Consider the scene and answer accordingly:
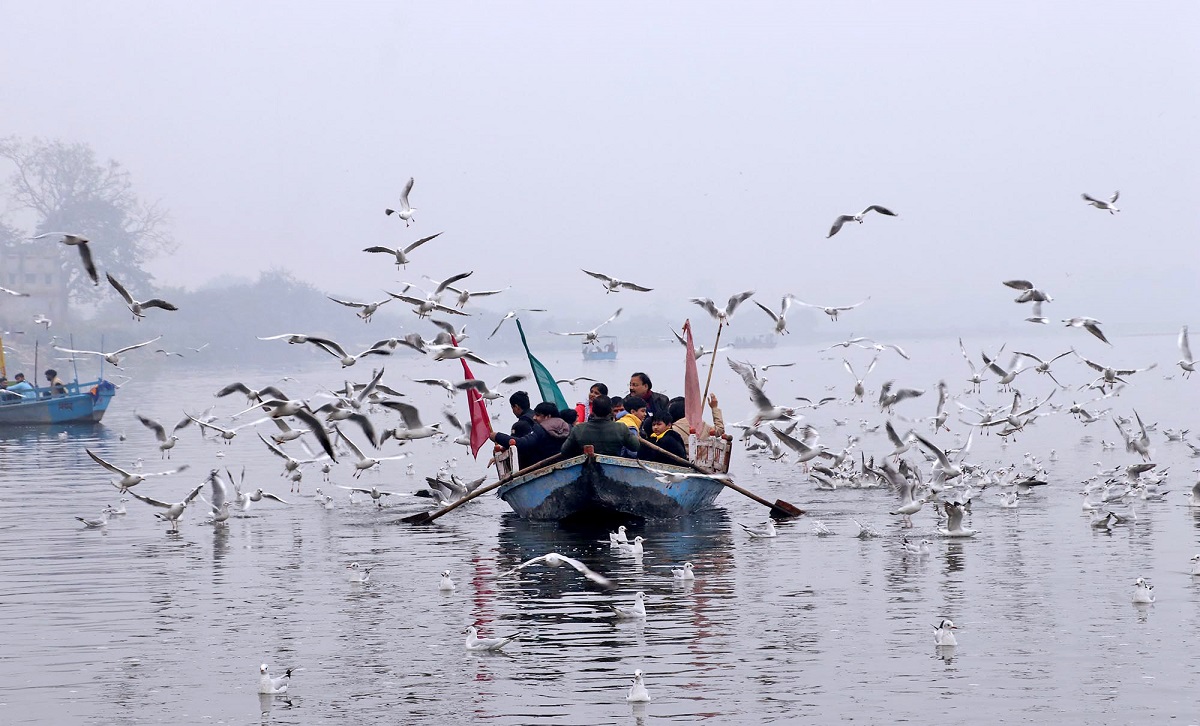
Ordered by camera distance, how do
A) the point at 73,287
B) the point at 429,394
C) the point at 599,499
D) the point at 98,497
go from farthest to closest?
the point at 73,287 → the point at 429,394 → the point at 98,497 → the point at 599,499

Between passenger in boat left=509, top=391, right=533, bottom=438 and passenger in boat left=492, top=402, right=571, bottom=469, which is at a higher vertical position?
passenger in boat left=509, top=391, right=533, bottom=438

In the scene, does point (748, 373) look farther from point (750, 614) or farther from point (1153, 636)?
point (1153, 636)

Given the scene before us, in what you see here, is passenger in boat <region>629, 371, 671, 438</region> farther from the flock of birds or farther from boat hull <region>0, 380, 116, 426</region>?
boat hull <region>0, 380, 116, 426</region>

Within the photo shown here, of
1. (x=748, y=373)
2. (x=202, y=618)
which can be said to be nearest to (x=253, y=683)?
(x=202, y=618)

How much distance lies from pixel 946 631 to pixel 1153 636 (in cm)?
203

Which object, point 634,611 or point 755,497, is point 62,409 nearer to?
point 755,497

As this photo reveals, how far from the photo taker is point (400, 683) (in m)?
12.7

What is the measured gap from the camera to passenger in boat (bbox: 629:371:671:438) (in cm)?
2288

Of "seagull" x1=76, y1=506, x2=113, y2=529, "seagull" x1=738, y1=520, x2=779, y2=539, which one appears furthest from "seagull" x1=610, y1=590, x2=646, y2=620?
"seagull" x1=76, y1=506, x2=113, y2=529

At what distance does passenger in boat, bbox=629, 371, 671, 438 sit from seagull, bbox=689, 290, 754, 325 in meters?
2.01

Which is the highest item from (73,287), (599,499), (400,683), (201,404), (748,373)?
(73,287)

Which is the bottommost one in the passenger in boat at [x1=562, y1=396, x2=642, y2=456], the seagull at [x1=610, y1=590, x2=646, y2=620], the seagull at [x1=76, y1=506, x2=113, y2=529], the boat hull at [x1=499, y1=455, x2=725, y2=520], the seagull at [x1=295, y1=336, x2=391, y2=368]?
the seagull at [x1=610, y1=590, x2=646, y2=620]

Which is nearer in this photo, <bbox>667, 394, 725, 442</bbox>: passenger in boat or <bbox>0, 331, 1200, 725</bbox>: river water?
<bbox>0, 331, 1200, 725</bbox>: river water

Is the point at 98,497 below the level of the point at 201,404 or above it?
below
